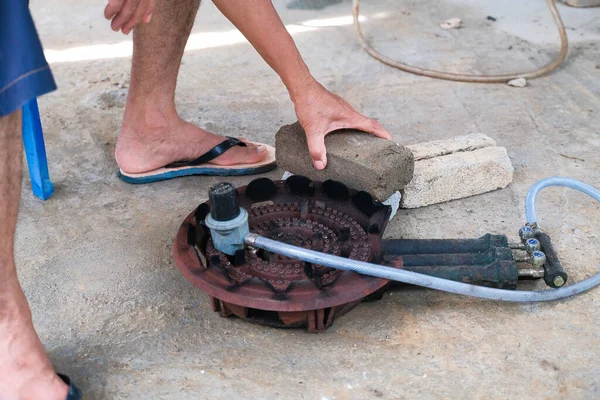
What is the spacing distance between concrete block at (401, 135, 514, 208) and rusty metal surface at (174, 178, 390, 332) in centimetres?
33

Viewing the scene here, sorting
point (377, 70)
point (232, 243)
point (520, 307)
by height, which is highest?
point (232, 243)

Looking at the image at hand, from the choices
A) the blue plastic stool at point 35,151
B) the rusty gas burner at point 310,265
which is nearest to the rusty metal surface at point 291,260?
the rusty gas burner at point 310,265

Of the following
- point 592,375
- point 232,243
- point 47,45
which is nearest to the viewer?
point 592,375

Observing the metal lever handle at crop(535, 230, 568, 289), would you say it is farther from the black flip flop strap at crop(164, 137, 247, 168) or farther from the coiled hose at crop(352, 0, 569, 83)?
the coiled hose at crop(352, 0, 569, 83)

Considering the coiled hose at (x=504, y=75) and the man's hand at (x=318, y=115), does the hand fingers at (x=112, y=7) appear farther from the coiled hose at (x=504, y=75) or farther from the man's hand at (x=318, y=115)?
the coiled hose at (x=504, y=75)

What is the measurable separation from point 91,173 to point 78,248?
0.53m

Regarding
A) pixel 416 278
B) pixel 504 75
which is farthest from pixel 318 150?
pixel 504 75

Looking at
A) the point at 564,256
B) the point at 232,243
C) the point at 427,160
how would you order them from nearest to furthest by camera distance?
the point at 232,243 → the point at 564,256 → the point at 427,160

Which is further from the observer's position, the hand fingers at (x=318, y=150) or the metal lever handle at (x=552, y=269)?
the hand fingers at (x=318, y=150)

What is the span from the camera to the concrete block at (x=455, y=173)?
2.22 metres

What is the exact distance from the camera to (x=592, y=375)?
1570 mm

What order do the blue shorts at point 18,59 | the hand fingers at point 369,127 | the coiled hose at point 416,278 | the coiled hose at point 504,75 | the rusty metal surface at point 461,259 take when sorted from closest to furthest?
the blue shorts at point 18,59, the coiled hose at point 416,278, the rusty metal surface at point 461,259, the hand fingers at point 369,127, the coiled hose at point 504,75

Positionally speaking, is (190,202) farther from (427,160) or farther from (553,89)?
(553,89)

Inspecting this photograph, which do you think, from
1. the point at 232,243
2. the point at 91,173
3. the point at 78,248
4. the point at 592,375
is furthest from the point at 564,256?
the point at 91,173
